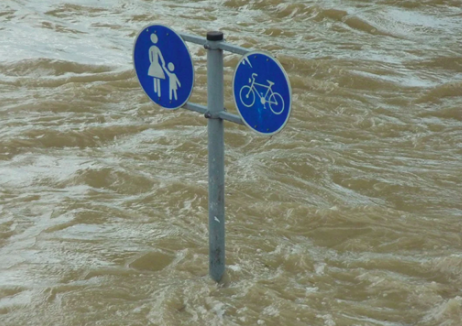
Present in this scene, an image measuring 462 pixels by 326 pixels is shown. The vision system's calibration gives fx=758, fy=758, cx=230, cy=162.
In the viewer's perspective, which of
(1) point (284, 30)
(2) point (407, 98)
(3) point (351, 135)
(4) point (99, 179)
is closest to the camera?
(4) point (99, 179)

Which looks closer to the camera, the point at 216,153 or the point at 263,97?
the point at 263,97

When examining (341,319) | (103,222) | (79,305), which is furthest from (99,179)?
(341,319)

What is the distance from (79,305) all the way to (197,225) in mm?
951

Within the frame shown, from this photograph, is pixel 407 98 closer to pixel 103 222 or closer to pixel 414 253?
pixel 414 253

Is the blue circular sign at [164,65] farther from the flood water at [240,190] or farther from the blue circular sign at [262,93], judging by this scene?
the flood water at [240,190]

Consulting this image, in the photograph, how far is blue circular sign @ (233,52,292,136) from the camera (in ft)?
9.05

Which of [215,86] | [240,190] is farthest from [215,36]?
[240,190]

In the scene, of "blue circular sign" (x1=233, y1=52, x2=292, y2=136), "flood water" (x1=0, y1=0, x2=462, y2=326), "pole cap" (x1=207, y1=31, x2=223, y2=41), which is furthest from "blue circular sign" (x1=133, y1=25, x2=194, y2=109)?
"flood water" (x1=0, y1=0, x2=462, y2=326)

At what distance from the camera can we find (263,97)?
2.82m

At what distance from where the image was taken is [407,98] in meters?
6.30

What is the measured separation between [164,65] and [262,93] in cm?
48

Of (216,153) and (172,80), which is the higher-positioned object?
(172,80)

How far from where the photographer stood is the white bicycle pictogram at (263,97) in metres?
2.79

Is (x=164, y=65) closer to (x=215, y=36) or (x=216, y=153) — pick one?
(x=215, y=36)
